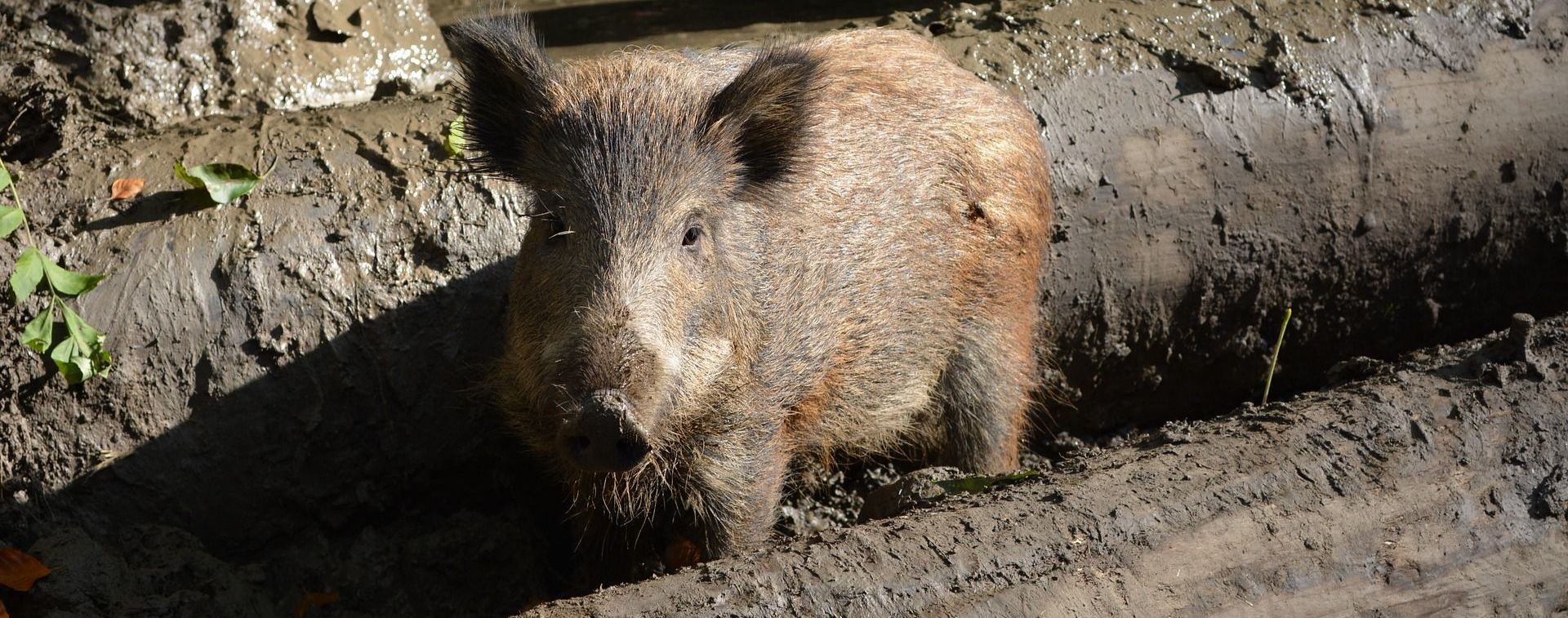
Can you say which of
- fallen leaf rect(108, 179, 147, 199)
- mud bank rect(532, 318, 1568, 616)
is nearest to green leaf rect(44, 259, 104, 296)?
fallen leaf rect(108, 179, 147, 199)

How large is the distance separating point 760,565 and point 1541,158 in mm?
4405

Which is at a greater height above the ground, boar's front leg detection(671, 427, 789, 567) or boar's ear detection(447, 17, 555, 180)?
boar's ear detection(447, 17, 555, 180)

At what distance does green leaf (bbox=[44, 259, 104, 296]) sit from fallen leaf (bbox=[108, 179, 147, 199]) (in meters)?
0.43

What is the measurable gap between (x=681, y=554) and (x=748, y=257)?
106 centimetres

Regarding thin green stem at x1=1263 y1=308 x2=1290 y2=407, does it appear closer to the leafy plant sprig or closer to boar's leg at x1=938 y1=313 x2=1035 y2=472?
boar's leg at x1=938 y1=313 x2=1035 y2=472

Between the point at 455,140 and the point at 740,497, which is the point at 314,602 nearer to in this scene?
the point at 740,497

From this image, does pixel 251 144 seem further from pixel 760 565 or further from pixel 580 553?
pixel 760 565

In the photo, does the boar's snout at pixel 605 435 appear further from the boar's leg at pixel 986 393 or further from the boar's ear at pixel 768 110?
the boar's leg at pixel 986 393

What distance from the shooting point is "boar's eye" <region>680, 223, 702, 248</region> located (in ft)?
12.2

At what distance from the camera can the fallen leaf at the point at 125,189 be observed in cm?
433

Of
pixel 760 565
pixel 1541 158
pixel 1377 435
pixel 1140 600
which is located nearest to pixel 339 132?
pixel 760 565

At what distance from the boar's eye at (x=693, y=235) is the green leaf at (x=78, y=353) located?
1912 millimetres

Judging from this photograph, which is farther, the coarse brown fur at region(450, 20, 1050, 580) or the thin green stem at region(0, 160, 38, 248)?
the thin green stem at region(0, 160, 38, 248)

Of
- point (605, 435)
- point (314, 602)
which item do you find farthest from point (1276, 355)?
point (314, 602)
